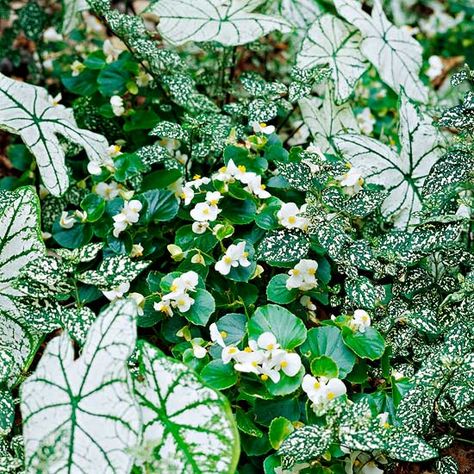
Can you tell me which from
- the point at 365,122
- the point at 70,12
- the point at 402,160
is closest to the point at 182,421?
the point at 402,160

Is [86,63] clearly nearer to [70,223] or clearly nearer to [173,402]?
[70,223]

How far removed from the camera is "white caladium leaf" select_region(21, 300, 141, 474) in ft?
3.90

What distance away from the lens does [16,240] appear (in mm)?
1610

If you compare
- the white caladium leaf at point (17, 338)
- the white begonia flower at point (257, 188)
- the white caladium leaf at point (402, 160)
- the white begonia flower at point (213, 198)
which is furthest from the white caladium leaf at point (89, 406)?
the white caladium leaf at point (402, 160)

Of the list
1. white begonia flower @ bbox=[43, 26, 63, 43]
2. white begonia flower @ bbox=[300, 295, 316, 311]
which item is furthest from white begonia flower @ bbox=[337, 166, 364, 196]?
white begonia flower @ bbox=[43, 26, 63, 43]

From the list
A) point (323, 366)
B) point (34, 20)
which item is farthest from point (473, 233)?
point (34, 20)

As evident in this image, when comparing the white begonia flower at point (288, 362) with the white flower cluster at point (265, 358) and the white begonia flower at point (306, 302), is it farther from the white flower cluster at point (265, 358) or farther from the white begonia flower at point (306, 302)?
the white begonia flower at point (306, 302)

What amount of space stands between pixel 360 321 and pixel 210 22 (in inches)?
41.2

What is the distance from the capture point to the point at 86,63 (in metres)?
2.13

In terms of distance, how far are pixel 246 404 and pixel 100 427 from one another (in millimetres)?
418

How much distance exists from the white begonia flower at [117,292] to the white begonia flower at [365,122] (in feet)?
3.39

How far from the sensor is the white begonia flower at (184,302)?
1.53 metres

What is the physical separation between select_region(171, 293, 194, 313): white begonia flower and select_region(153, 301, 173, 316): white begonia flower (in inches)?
0.9

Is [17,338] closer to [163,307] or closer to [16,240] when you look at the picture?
[16,240]
